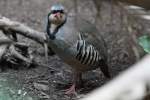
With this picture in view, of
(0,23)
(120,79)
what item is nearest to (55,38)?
(0,23)

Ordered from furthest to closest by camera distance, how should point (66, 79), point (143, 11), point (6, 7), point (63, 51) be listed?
point (6, 7)
point (66, 79)
point (63, 51)
point (143, 11)

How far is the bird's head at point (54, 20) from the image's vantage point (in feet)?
11.2

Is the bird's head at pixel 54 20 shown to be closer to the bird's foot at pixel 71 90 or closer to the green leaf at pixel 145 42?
the bird's foot at pixel 71 90

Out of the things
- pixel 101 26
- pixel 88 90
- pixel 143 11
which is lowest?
pixel 88 90

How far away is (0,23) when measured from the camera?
4055 mm

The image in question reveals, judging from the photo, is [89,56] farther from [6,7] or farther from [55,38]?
[6,7]

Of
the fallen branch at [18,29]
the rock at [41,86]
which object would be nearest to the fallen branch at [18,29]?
the fallen branch at [18,29]

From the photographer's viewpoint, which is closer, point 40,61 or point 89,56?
point 89,56

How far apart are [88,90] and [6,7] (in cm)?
247

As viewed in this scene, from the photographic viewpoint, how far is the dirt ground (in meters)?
3.71

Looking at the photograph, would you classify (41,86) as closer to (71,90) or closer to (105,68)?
(71,90)

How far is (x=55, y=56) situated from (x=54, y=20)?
1147 mm

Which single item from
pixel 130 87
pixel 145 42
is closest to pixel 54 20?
pixel 145 42

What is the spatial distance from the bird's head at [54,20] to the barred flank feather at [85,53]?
9.1 inches
